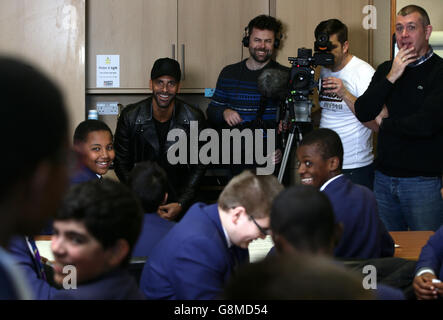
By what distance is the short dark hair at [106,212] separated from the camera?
1169mm

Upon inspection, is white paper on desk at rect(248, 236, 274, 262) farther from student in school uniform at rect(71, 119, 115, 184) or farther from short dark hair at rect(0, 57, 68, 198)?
short dark hair at rect(0, 57, 68, 198)

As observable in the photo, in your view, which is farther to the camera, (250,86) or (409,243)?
(250,86)

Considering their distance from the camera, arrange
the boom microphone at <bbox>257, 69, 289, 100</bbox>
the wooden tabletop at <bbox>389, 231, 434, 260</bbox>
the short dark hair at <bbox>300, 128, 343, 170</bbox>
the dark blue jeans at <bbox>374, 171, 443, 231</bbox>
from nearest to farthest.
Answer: the wooden tabletop at <bbox>389, 231, 434, 260</bbox>
the short dark hair at <bbox>300, 128, 343, 170</bbox>
the dark blue jeans at <bbox>374, 171, 443, 231</bbox>
the boom microphone at <bbox>257, 69, 289, 100</bbox>

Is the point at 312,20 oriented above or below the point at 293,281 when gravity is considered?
above

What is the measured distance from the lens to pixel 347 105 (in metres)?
3.17

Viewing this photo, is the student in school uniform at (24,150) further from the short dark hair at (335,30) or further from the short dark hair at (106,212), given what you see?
the short dark hair at (335,30)

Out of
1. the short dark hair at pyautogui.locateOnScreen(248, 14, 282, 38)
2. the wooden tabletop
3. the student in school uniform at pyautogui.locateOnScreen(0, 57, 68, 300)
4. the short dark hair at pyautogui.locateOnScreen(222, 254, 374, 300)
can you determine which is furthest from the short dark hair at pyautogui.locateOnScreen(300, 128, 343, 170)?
the student in school uniform at pyautogui.locateOnScreen(0, 57, 68, 300)

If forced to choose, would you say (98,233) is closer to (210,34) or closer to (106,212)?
(106,212)

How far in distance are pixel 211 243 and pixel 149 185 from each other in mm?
777

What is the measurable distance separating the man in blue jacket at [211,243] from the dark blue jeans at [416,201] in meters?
1.30

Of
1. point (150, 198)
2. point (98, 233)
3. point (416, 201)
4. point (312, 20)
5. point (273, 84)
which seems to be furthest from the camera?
point (312, 20)

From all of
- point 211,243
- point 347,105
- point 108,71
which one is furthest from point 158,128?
point 211,243

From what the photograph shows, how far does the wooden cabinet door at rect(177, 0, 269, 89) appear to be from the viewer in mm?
4082

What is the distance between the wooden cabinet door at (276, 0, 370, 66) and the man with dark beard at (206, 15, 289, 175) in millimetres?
414
